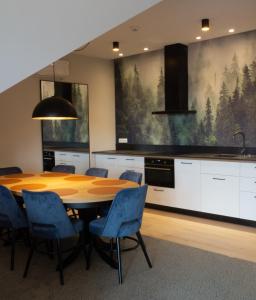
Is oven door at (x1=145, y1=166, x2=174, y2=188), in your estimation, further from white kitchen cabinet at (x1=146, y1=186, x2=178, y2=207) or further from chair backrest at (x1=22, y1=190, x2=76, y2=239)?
chair backrest at (x1=22, y1=190, x2=76, y2=239)

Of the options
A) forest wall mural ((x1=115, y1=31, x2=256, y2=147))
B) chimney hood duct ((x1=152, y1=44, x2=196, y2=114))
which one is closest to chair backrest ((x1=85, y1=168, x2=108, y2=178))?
chimney hood duct ((x1=152, y1=44, x2=196, y2=114))

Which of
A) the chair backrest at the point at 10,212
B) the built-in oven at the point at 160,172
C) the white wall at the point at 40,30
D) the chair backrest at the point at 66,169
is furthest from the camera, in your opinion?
the built-in oven at the point at 160,172

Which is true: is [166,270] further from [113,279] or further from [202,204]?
[202,204]

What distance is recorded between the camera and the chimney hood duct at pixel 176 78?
5.39 meters

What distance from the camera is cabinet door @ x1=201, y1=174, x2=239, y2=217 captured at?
452 centimetres

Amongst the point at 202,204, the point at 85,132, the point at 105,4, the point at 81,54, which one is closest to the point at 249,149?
the point at 202,204

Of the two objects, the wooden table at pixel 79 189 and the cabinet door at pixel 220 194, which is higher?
the wooden table at pixel 79 189

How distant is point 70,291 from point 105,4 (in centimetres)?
239

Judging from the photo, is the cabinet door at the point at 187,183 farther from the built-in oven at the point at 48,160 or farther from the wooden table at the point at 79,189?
the built-in oven at the point at 48,160

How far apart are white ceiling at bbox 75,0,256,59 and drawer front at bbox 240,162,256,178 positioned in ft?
6.23

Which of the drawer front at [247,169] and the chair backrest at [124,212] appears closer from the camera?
the chair backrest at [124,212]

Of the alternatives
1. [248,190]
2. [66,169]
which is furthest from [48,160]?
[248,190]

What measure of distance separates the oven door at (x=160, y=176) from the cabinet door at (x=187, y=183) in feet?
0.35

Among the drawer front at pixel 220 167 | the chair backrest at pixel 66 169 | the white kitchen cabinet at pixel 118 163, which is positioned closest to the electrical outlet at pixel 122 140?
the white kitchen cabinet at pixel 118 163
